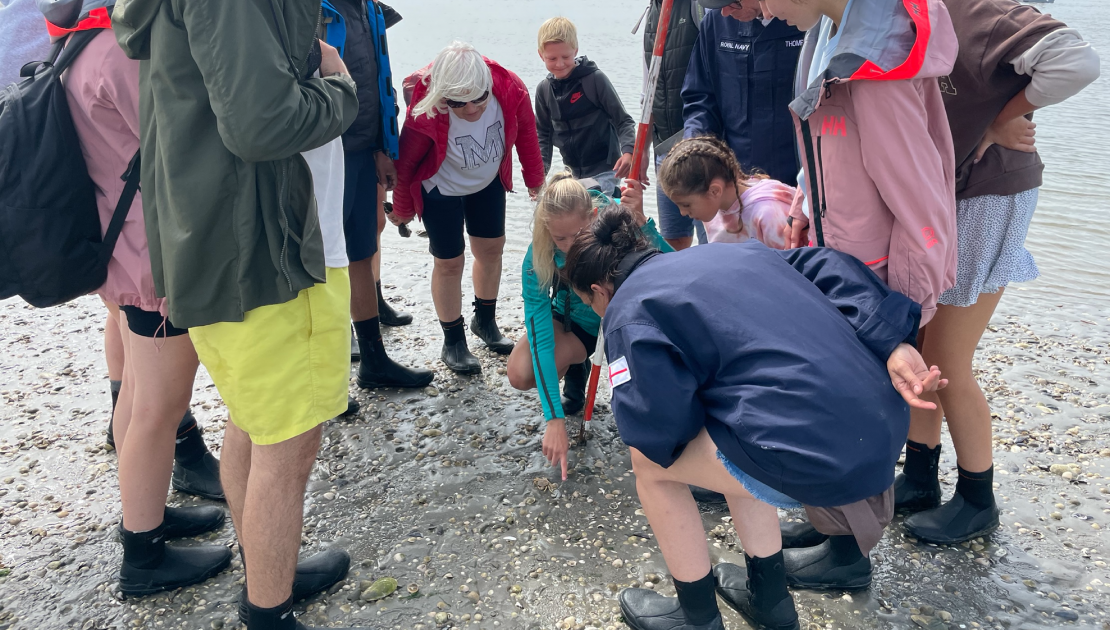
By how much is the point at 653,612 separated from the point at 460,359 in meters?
2.18

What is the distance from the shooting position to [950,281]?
239cm

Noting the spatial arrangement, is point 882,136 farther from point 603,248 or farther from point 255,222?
point 255,222

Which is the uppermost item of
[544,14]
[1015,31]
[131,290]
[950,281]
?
[1015,31]

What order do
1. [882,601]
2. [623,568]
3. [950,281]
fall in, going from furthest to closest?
[623,568], [882,601], [950,281]

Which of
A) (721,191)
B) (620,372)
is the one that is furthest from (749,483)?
(721,191)

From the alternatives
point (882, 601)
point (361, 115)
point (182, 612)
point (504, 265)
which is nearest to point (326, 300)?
point (182, 612)

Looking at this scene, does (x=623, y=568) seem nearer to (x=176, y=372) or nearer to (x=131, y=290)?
(x=176, y=372)

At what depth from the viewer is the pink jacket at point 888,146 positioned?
2.14 m

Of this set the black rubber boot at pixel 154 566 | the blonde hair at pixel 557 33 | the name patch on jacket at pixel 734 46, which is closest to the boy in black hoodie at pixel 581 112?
the blonde hair at pixel 557 33

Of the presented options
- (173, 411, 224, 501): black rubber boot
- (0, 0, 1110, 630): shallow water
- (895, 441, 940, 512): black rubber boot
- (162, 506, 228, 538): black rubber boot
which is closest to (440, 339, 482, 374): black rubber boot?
(0, 0, 1110, 630): shallow water

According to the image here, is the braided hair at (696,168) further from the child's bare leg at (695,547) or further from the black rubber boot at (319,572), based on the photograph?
the black rubber boot at (319,572)

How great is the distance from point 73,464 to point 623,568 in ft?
8.60

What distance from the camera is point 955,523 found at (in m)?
2.96

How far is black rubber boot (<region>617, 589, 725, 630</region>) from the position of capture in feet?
8.16
